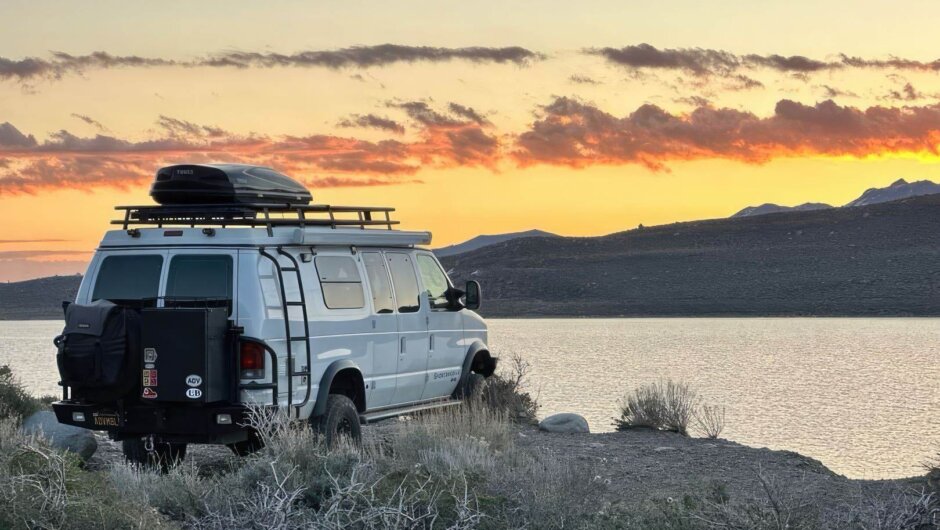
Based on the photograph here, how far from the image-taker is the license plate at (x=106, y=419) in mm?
11227

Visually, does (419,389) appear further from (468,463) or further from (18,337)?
(18,337)

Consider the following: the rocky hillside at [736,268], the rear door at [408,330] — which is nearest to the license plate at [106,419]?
the rear door at [408,330]

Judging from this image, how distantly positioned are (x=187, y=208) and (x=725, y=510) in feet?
20.4

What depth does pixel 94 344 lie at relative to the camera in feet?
35.2

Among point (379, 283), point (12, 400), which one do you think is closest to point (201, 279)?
point (379, 283)

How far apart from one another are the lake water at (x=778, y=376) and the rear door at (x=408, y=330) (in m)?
6.81

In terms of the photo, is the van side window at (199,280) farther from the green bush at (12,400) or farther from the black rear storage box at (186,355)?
the green bush at (12,400)

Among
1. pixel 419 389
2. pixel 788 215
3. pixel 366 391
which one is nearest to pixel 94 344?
pixel 366 391

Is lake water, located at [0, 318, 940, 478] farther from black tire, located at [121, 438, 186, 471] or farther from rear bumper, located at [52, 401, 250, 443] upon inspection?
rear bumper, located at [52, 401, 250, 443]

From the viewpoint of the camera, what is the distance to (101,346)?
35.2 ft

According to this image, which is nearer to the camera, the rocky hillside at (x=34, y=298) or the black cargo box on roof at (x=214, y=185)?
the black cargo box on roof at (x=214, y=185)

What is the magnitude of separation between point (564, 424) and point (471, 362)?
3.07 m

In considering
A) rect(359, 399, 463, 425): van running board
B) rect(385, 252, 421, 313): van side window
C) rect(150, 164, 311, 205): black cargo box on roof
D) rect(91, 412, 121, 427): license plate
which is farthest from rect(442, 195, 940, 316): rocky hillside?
rect(91, 412, 121, 427): license plate

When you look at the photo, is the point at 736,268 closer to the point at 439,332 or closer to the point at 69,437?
the point at 439,332
